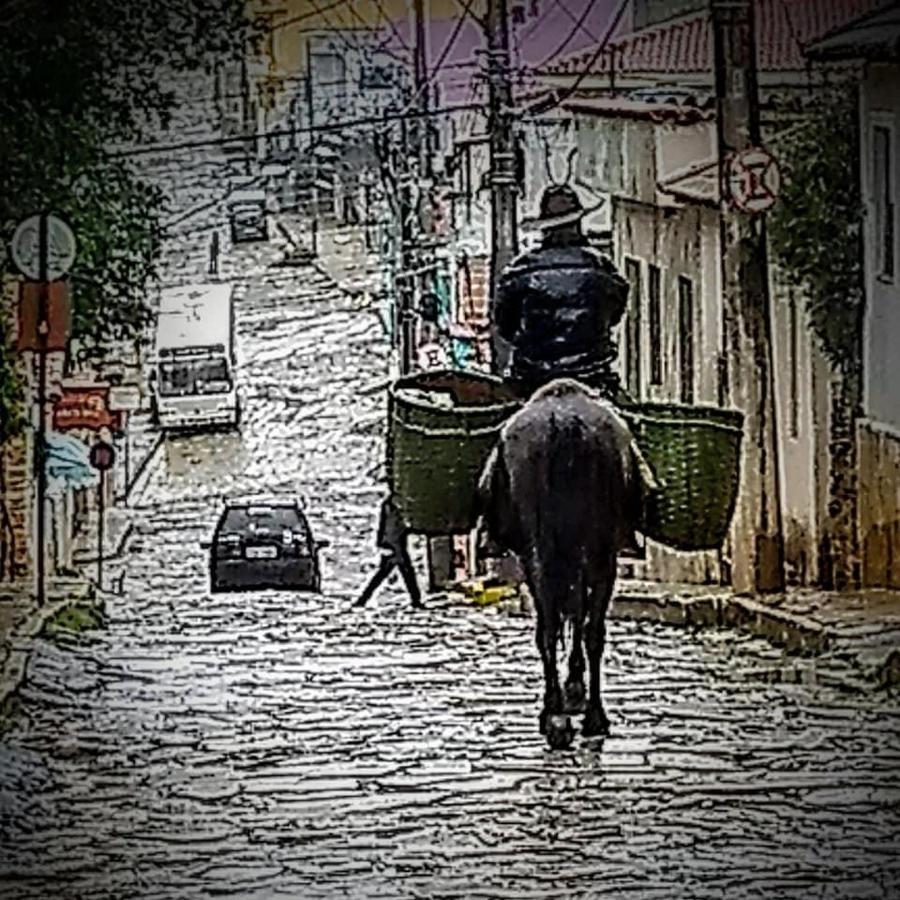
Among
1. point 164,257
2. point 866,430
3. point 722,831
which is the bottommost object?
point 722,831

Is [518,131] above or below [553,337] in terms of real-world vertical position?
above

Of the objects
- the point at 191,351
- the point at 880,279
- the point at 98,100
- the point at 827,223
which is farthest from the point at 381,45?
the point at 880,279

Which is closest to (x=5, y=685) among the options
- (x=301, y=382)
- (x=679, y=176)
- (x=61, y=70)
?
(x=301, y=382)

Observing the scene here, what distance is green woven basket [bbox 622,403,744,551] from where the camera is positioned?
18.1 ft

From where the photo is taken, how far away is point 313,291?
5.58 metres

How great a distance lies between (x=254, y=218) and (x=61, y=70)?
0.46 metres

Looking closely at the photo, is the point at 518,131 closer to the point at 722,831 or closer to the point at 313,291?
the point at 313,291

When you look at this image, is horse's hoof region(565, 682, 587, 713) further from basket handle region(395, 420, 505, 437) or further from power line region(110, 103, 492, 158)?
power line region(110, 103, 492, 158)

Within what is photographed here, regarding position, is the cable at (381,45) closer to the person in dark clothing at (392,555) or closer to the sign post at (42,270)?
the sign post at (42,270)

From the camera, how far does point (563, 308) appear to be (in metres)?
5.56

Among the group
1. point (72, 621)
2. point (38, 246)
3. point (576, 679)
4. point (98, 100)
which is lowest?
point (576, 679)

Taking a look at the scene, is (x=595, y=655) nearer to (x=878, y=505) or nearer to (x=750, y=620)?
(x=750, y=620)

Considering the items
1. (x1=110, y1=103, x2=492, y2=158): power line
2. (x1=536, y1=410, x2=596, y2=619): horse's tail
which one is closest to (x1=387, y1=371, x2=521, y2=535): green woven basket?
(x1=536, y1=410, x2=596, y2=619): horse's tail

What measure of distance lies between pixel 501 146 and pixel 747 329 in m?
0.59
